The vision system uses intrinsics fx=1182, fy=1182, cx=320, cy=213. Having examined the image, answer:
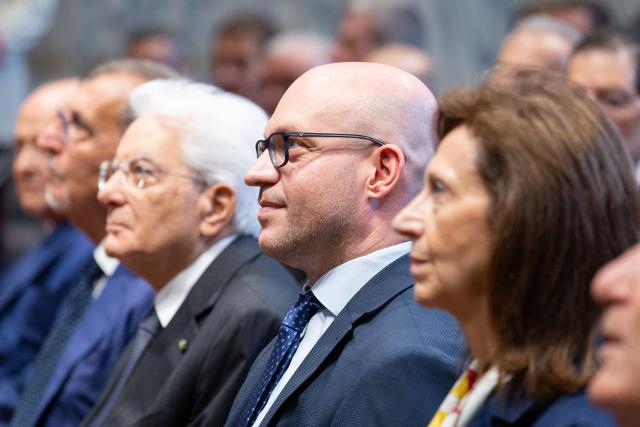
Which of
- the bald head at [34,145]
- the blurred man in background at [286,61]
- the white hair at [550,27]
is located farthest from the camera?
the blurred man in background at [286,61]

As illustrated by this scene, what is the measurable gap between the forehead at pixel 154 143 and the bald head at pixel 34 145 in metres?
1.45

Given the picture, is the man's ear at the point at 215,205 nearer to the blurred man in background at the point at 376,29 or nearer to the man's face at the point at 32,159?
the man's face at the point at 32,159

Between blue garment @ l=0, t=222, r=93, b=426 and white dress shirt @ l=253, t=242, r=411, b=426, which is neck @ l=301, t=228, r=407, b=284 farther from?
blue garment @ l=0, t=222, r=93, b=426

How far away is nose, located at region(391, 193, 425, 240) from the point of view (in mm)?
2090

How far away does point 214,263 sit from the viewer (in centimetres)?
325

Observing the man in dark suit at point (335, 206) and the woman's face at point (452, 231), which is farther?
the man in dark suit at point (335, 206)

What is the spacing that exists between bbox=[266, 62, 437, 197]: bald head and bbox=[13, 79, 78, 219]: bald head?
7.38ft

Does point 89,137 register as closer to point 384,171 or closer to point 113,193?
point 113,193

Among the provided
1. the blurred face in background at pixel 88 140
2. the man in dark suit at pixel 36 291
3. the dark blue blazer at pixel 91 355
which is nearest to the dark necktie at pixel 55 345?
the dark blue blazer at pixel 91 355

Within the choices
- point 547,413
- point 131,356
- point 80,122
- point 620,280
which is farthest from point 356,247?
point 80,122

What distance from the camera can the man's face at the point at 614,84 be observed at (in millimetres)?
4242

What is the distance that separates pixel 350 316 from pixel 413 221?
0.48 meters

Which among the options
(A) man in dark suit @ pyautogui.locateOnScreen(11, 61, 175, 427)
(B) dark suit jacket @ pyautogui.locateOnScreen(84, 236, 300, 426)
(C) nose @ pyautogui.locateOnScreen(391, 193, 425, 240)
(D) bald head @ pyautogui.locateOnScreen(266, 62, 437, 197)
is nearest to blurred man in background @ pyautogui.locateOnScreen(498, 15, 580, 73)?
(A) man in dark suit @ pyautogui.locateOnScreen(11, 61, 175, 427)

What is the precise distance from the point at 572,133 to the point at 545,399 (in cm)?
44
